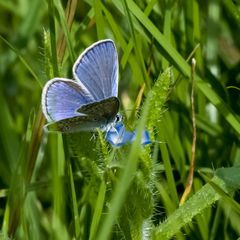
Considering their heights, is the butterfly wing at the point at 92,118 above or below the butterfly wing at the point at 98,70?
below

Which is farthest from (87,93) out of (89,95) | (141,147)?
(141,147)

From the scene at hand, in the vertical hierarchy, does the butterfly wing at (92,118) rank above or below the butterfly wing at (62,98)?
below

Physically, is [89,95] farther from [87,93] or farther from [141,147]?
[141,147]

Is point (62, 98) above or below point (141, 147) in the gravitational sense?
above

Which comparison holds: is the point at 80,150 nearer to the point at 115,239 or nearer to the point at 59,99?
the point at 59,99
